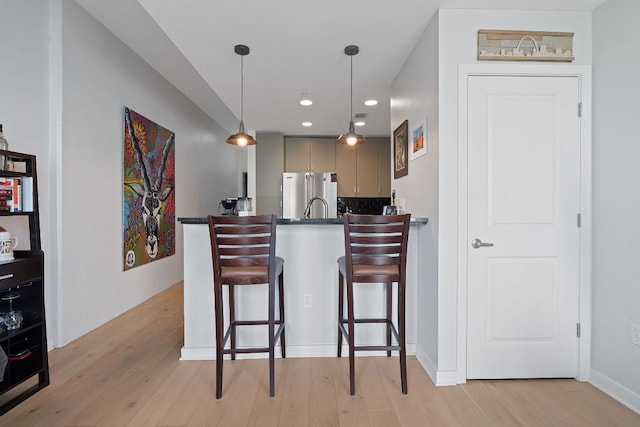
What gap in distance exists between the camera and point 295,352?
252cm

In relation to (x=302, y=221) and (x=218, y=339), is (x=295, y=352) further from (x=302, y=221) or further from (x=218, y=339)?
(x=302, y=221)

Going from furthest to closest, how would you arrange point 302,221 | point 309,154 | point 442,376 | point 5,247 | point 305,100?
point 309,154 < point 305,100 < point 302,221 < point 442,376 < point 5,247

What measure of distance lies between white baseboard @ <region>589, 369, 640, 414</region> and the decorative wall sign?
2031 mm

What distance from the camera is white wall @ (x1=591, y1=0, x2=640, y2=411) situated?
1892 mm

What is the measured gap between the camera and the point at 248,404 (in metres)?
1.90

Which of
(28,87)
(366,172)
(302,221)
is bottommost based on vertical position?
(302,221)

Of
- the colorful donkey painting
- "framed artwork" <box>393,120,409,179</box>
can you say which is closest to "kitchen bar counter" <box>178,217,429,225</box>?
"framed artwork" <box>393,120,409,179</box>

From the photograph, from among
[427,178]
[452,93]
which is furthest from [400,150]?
[452,93]

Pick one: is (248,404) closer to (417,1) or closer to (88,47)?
(417,1)

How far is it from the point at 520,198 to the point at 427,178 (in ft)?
1.97

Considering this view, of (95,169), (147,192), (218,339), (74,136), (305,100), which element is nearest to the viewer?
(218,339)

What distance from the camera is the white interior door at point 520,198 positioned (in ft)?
7.08

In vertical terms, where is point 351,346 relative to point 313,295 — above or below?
below

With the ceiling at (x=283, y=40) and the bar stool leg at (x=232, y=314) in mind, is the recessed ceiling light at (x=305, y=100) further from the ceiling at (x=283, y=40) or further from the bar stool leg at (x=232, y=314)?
the bar stool leg at (x=232, y=314)
